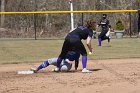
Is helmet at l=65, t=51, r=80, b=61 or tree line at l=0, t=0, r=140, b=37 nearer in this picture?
helmet at l=65, t=51, r=80, b=61

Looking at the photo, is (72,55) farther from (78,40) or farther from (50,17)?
(50,17)

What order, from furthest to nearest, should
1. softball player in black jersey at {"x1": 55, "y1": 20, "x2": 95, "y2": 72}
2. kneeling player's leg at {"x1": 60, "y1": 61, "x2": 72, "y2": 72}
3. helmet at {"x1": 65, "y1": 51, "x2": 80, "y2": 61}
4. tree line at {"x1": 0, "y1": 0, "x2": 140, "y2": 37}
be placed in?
tree line at {"x1": 0, "y1": 0, "x2": 140, "y2": 37}
kneeling player's leg at {"x1": 60, "y1": 61, "x2": 72, "y2": 72}
helmet at {"x1": 65, "y1": 51, "x2": 80, "y2": 61}
softball player in black jersey at {"x1": 55, "y1": 20, "x2": 95, "y2": 72}

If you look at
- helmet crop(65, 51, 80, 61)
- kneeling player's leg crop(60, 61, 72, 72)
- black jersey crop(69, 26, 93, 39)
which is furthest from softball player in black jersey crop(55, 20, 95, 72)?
kneeling player's leg crop(60, 61, 72, 72)

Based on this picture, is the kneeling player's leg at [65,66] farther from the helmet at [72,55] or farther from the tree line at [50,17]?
the tree line at [50,17]

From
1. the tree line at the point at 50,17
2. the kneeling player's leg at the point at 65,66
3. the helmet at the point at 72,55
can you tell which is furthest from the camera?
the tree line at the point at 50,17

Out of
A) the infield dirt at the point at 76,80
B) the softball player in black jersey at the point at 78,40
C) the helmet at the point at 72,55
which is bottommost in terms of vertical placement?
the infield dirt at the point at 76,80

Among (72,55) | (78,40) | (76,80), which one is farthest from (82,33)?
(76,80)

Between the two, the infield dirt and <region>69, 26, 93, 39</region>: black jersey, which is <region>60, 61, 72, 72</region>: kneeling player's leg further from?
<region>69, 26, 93, 39</region>: black jersey

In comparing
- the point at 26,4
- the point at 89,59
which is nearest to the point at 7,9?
the point at 26,4

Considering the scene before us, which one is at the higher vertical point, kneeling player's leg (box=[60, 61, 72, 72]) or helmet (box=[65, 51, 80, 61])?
helmet (box=[65, 51, 80, 61])

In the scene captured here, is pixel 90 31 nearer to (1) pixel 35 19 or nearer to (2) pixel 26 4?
(1) pixel 35 19

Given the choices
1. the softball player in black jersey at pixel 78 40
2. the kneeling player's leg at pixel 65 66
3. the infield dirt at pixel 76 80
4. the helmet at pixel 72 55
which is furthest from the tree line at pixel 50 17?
the softball player in black jersey at pixel 78 40

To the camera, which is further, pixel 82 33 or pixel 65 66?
pixel 65 66

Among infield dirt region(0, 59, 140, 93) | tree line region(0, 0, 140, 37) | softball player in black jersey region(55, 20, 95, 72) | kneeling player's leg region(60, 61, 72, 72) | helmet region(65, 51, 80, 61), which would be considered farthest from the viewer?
tree line region(0, 0, 140, 37)
